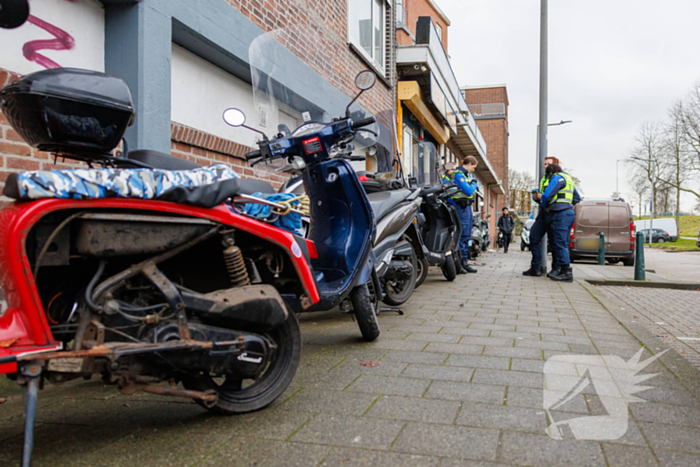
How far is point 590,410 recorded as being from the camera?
2.54 m

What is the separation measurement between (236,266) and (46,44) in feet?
9.06

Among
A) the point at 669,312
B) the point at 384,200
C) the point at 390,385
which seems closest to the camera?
the point at 390,385

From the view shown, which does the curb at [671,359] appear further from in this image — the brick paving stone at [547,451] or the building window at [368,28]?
the building window at [368,28]

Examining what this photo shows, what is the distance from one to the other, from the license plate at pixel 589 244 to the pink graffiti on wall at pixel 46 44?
13896 millimetres

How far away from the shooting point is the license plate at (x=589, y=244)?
15023mm

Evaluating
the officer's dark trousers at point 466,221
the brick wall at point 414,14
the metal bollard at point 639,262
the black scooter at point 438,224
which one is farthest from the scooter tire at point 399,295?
the brick wall at point 414,14

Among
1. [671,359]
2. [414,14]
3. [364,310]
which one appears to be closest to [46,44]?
[364,310]

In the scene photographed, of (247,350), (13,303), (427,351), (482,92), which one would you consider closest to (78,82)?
(13,303)

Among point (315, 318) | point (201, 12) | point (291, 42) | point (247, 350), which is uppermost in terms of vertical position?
point (201, 12)

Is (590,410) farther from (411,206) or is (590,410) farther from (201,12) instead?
(201,12)

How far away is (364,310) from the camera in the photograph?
375 cm

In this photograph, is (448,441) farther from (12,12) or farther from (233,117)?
(12,12)

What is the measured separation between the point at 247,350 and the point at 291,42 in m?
2.83

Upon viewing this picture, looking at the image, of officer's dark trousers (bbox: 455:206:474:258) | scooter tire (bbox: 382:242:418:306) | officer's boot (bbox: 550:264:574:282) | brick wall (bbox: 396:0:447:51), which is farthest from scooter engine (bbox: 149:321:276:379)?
brick wall (bbox: 396:0:447:51)
